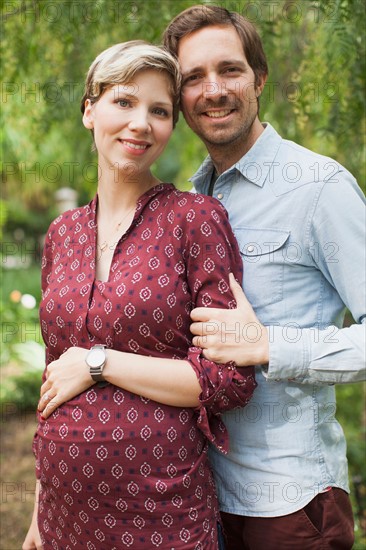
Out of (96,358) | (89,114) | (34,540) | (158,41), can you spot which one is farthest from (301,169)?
(158,41)

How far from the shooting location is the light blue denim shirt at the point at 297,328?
1.86 m

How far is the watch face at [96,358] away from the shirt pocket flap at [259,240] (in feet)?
1.53

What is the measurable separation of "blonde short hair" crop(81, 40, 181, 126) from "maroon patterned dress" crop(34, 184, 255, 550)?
34cm

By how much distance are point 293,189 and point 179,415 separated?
0.65m

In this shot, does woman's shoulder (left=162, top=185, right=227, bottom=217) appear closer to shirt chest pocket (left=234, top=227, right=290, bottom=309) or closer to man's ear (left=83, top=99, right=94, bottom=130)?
shirt chest pocket (left=234, top=227, right=290, bottom=309)

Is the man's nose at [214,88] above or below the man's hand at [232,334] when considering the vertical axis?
above

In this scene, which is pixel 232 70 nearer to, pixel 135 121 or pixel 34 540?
pixel 135 121

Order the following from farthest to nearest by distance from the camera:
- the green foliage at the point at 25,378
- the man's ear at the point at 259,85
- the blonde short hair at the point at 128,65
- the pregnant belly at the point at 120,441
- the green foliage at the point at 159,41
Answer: the green foliage at the point at 25,378
the green foliage at the point at 159,41
the man's ear at the point at 259,85
the blonde short hair at the point at 128,65
the pregnant belly at the point at 120,441

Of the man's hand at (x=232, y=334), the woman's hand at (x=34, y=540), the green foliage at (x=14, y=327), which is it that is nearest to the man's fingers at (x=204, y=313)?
the man's hand at (x=232, y=334)

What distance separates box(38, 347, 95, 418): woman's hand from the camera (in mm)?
1854

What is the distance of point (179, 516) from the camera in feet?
5.96

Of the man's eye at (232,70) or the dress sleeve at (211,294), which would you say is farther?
the man's eye at (232,70)

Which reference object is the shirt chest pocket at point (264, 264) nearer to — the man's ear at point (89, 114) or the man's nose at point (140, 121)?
the man's nose at point (140, 121)

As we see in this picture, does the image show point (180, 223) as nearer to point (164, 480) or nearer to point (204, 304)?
point (204, 304)
